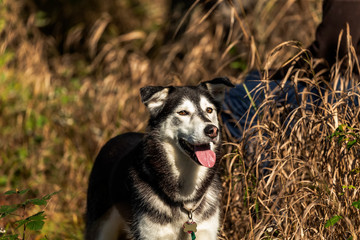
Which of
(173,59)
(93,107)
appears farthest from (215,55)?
(93,107)

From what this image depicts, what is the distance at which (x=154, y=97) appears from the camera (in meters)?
3.80

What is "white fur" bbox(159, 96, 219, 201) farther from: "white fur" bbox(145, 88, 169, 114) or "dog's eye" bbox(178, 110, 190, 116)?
"white fur" bbox(145, 88, 169, 114)

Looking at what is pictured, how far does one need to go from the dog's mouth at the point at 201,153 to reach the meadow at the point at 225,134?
451 mm

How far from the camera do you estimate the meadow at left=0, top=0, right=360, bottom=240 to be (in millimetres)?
3629

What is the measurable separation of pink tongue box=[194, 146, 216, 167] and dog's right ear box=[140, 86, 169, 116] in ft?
1.63

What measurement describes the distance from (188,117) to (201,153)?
0.28m

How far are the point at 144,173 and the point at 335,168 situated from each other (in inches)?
54.9

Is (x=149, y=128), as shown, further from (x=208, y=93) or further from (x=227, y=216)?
(x=227, y=216)

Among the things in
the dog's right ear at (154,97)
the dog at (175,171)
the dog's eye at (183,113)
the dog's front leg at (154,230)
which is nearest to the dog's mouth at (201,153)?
the dog at (175,171)

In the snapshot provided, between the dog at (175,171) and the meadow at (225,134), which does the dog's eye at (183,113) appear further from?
the meadow at (225,134)

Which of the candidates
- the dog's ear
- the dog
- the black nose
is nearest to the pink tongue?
the dog

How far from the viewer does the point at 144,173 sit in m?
3.75

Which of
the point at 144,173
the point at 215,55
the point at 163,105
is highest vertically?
the point at 163,105

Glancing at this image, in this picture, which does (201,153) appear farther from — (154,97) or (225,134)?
(225,134)
